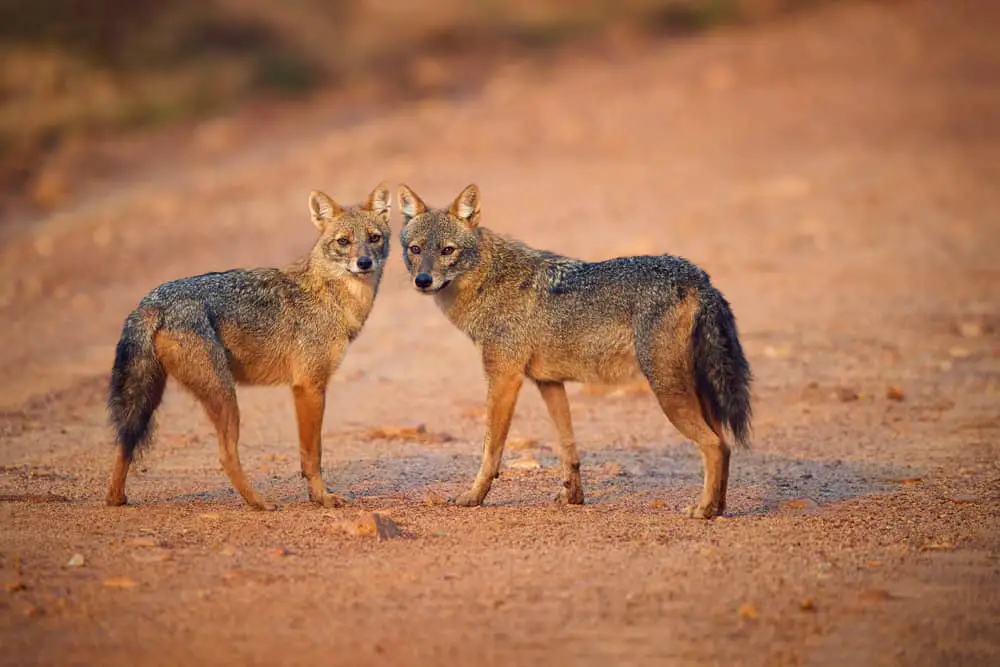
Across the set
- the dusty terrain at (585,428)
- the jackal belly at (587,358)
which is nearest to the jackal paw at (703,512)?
the dusty terrain at (585,428)

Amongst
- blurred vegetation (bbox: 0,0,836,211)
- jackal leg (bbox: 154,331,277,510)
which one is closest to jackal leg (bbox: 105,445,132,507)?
jackal leg (bbox: 154,331,277,510)

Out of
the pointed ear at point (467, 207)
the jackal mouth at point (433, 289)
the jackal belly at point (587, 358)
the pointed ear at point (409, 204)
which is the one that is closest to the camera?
the jackal belly at point (587, 358)

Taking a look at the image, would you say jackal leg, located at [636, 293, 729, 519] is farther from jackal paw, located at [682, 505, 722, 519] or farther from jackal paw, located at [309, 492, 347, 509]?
jackal paw, located at [309, 492, 347, 509]

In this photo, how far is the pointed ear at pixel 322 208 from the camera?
30.9ft

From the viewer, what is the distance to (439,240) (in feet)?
29.9

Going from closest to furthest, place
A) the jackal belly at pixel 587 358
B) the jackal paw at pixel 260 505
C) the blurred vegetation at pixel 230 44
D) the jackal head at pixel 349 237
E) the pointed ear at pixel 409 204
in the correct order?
the jackal paw at pixel 260 505 → the jackal belly at pixel 587 358 → the jackal head at pixel 349 237 → the pointed ear at pixel 409 204 → the blurred vegetation at pixel 230 44

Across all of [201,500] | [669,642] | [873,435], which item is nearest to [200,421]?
[201,500]

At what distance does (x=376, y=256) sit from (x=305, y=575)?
2.95 meters

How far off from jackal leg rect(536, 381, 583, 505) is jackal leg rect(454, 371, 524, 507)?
0.85ft

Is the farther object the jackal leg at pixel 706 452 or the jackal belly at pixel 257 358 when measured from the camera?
the jackal belly at pixel 257 358

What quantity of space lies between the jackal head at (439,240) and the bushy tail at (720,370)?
1.74 metres

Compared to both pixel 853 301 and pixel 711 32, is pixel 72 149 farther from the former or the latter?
pixel 853 301

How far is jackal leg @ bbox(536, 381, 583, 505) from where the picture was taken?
8.69 m

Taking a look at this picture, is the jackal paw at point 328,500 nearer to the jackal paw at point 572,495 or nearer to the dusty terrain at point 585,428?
the dusty terrain at point 585,428
